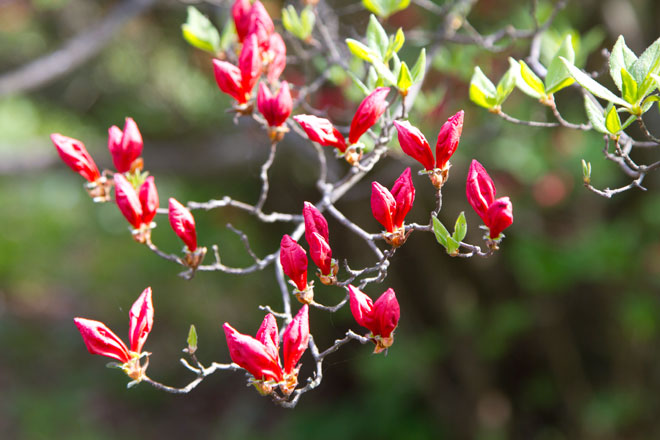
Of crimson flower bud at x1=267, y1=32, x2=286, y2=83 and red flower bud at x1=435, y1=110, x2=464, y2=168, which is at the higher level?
red flower bud at x1=435, y1=110, x2=464, y2=168

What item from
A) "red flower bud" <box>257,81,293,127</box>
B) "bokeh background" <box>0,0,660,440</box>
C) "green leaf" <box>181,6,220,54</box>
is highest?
"red flower bud" <box>257,81,293,127</box>

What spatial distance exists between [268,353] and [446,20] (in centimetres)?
94

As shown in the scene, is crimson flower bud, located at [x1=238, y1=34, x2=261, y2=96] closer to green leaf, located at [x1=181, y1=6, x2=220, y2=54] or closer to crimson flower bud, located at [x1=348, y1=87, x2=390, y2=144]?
crimson flower bud, located at [x1=348, y1=87, x2=390, y2=144]

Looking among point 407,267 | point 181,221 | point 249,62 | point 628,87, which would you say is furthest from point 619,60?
point 407,267

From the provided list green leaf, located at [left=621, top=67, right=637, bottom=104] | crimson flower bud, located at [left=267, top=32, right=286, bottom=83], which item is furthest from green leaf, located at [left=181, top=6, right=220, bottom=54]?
green leaf, located at [left=621, top=67, right=637, bottom=104]

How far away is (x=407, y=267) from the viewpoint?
11.2 feet

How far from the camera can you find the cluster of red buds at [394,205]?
2.59 feet

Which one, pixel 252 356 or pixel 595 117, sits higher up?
pixel 595 117

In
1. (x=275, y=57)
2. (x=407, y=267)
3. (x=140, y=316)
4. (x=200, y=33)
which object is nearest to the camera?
(x=140, y=316)

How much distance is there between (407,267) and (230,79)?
101 inches

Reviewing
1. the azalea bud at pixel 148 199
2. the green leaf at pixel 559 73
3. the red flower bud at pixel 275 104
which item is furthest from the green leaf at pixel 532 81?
the azalea bud at pixel 148 199

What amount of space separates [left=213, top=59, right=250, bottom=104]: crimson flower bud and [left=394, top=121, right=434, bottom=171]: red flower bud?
0.28 metres

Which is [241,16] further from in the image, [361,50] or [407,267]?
[407,267]

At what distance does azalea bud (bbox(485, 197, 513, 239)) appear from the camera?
76 centimetres
